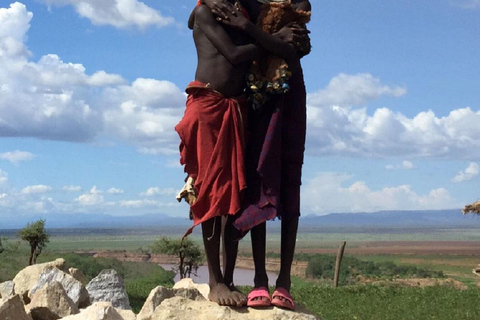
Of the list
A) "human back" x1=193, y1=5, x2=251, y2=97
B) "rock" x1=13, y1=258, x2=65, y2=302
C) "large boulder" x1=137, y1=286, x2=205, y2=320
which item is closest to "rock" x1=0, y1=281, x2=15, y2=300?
"rock" x1=13, y1=258, x2=65, y2=302

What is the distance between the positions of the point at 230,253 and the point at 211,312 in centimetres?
45

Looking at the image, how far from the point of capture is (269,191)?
15.5ft

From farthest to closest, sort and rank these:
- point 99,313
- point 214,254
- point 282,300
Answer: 1. point 99,313
2. point 214,254
3. point 282,300

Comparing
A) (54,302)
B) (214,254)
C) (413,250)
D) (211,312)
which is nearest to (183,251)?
(54,302)

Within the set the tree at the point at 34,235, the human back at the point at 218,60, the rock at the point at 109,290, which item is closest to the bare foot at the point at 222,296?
the human back at the point at 218,60

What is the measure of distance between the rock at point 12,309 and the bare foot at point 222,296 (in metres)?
1.73

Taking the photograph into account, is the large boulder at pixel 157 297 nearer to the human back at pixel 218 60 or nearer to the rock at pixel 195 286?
the rock at pixel 195 286

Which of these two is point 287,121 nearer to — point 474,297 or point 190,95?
point 190,95

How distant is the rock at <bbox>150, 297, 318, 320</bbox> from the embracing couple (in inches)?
2.4

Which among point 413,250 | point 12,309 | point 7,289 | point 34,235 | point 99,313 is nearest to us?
point 99,313

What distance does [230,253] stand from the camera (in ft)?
15.9

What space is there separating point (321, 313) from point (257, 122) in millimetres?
7200

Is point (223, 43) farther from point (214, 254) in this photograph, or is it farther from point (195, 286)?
point (195, 286)

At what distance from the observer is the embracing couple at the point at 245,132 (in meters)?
4.72
